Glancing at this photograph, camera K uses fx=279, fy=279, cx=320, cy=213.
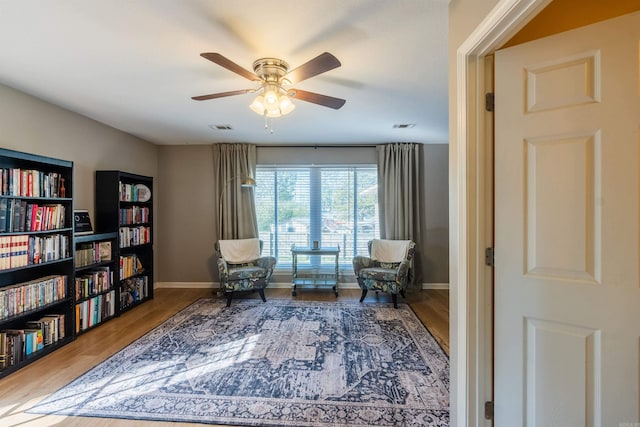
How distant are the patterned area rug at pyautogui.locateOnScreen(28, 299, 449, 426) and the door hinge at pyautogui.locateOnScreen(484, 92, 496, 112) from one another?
180 cm

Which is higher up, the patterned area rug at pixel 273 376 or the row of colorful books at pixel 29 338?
the row of colorful books at pixel 29 338

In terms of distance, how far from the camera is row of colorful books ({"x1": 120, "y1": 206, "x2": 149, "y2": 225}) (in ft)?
12.0

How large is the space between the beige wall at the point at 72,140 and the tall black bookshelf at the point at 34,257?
24cm

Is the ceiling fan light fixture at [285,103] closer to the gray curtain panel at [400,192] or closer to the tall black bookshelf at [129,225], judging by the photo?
the tall black bookshelf at [129,225]

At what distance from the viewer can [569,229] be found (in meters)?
1.07

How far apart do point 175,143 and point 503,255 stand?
480cm

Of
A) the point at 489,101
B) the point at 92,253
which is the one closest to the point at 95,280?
the point at 92,253

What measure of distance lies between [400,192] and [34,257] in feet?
14.3

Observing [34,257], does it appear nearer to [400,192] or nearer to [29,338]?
[29,338]

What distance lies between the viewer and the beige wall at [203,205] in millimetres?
4633

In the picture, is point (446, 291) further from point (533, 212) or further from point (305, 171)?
point (533, 212)

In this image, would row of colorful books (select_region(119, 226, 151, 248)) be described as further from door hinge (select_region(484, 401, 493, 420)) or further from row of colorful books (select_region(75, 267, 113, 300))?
door hinge (select_region(484, 401, 493, 420))

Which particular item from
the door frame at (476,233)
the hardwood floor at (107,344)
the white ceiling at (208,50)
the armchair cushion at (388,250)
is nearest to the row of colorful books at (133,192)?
the white ceiling at (208,50)

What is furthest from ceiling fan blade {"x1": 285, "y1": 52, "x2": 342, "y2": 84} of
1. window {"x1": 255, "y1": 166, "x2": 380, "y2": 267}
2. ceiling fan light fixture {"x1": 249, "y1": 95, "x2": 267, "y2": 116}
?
window {"x1": 255, "y1": 166, "x2": 380, "y2": 267}
